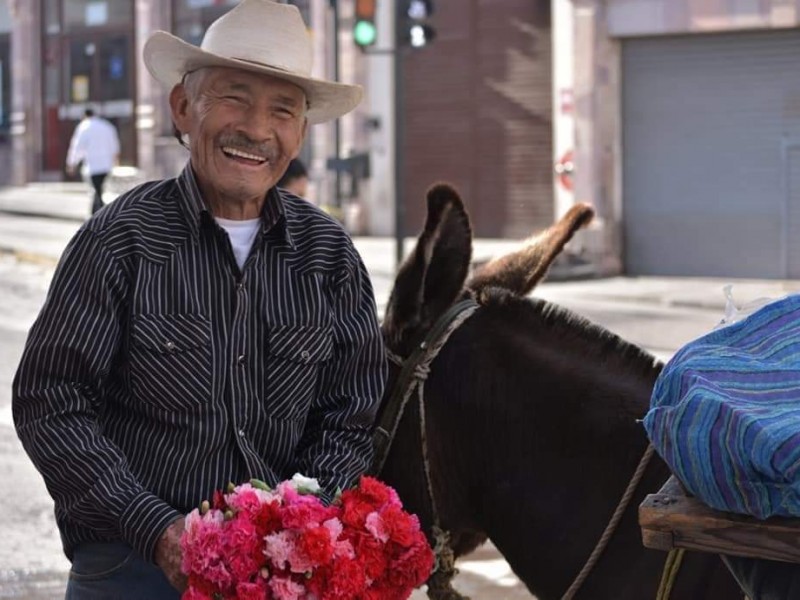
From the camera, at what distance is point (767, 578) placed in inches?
81.4

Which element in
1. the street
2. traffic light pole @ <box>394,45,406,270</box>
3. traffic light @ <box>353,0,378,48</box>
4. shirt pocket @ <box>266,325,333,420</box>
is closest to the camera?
shirt pocket @ <box>266,325,333,420</box>

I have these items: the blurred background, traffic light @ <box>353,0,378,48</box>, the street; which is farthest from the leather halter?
traffic light @ <box>353,0,378,48</box>

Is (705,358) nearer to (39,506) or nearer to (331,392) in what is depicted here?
(331,392)

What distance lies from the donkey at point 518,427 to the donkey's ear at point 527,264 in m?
0.07

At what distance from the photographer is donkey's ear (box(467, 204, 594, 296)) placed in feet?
10.4

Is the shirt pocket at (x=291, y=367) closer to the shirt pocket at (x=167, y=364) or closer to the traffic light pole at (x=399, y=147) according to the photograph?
the shirt pocket at (x=167, y=364)

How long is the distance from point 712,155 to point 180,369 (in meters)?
17.6

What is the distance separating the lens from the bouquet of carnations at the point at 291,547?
95.5 inches

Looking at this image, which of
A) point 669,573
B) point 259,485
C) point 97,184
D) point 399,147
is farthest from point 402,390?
point 97,184

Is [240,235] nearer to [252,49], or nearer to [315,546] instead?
[252,49]

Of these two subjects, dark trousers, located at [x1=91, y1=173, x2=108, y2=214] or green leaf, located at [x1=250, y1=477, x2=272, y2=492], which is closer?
green leaf, located at [x1=250, y1=477, x2=272, y2=492]

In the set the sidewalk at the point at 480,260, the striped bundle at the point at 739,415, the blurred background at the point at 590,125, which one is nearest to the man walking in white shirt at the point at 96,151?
the sidewalk at the point at 480,260

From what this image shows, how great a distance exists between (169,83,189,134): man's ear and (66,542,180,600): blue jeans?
0.89m

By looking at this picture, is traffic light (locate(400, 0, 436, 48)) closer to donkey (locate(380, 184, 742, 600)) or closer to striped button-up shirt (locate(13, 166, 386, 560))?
donkey (locate(380, 184, 742, 600))
